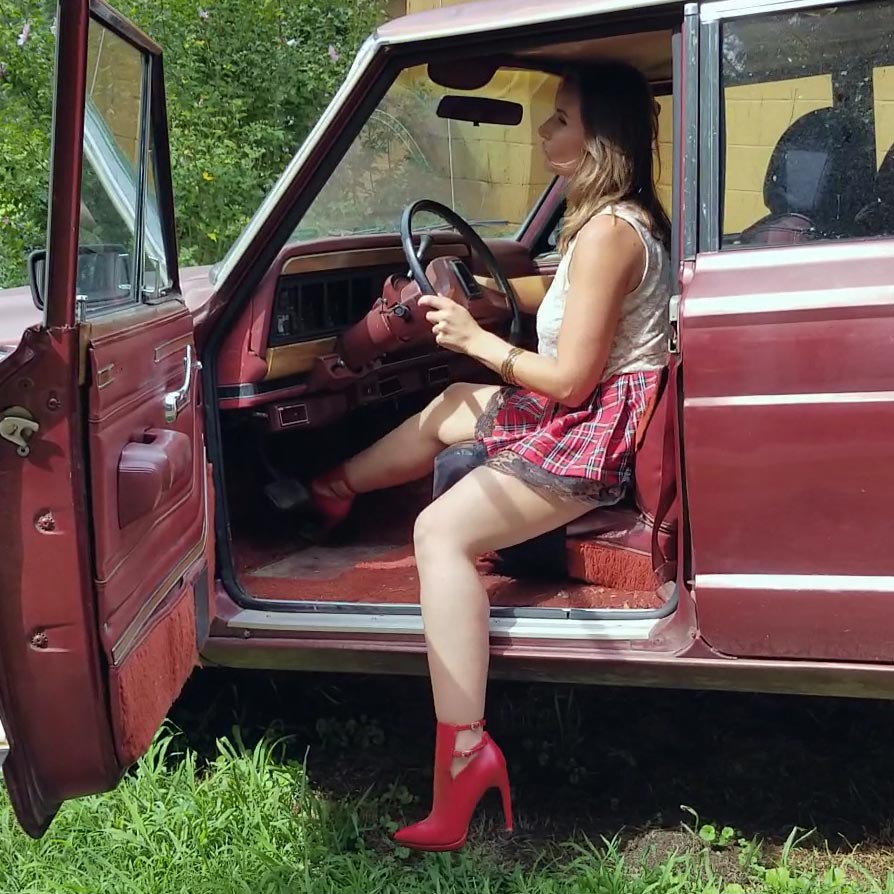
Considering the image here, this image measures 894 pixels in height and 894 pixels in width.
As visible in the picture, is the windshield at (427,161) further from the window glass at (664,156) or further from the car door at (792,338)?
the car door at (792,338)

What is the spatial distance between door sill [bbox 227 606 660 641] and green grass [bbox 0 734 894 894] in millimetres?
393

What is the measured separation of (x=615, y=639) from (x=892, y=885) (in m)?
0.74

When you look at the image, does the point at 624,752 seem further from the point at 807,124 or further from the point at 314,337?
the point at 807,124

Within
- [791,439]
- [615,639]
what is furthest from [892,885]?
[791,439]

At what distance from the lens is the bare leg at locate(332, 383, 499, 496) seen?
2807mm

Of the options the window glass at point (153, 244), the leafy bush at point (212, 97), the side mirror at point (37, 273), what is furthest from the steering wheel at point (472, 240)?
the leafy bush at point (212, 97)

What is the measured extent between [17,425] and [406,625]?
Result: 3.35ft

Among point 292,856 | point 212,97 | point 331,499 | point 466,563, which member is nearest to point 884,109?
point 466,563

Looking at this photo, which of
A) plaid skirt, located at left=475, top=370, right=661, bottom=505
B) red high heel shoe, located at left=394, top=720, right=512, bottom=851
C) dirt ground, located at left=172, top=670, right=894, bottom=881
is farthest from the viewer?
dirt ground, located at left=172, top=670, right=894, bottom=881

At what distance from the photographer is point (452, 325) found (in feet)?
7.98

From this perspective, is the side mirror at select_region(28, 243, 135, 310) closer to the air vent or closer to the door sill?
the air vent

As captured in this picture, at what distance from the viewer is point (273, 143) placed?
5.91 metres

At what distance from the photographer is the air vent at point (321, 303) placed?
9.16 ft

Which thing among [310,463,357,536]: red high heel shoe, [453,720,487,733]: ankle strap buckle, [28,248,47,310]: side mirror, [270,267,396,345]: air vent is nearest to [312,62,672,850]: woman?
[453,720,487,733]: ankle strap buckle
